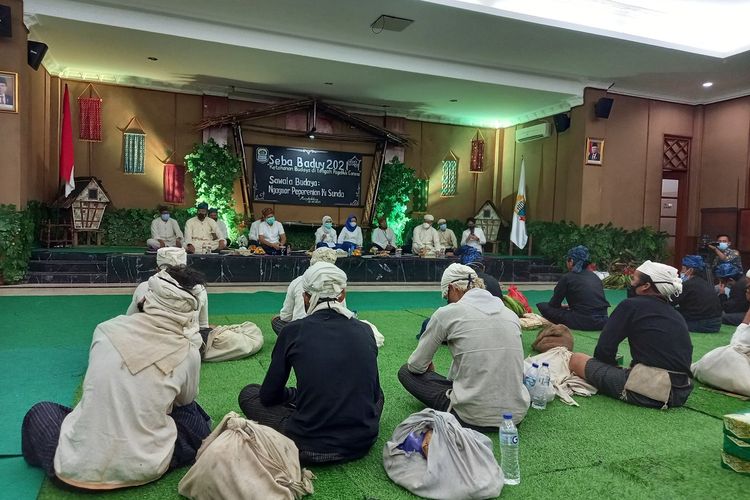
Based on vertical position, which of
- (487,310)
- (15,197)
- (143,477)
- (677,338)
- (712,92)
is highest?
(712,92)

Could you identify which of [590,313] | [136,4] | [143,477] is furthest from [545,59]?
[143,477]

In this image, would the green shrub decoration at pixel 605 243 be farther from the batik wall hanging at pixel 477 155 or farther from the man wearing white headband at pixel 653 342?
the man wearing white headband at pixel 653 342

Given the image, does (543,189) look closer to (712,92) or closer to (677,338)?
(712,92)

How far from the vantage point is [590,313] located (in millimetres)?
6102

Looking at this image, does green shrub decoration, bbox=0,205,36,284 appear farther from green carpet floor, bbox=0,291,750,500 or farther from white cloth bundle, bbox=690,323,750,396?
white cloth bundle, bbox=690,323,750,396

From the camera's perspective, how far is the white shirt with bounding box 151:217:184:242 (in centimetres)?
1038

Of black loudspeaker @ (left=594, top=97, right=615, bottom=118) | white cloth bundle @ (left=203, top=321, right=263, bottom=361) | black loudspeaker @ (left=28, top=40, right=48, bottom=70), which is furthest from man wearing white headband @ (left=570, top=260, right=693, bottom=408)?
black loudspeaker @ (left=28, top=40, right=48, bottom=70)

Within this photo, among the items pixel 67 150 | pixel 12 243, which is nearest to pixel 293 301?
pixel 12 243

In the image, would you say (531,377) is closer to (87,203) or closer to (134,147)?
(87,203)

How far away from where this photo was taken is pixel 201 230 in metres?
9.97

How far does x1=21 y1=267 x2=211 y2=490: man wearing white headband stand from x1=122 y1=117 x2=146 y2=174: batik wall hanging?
9940 mm

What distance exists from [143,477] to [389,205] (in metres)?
11.1

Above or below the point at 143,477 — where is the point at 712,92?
above

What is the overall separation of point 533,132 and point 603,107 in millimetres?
1988
